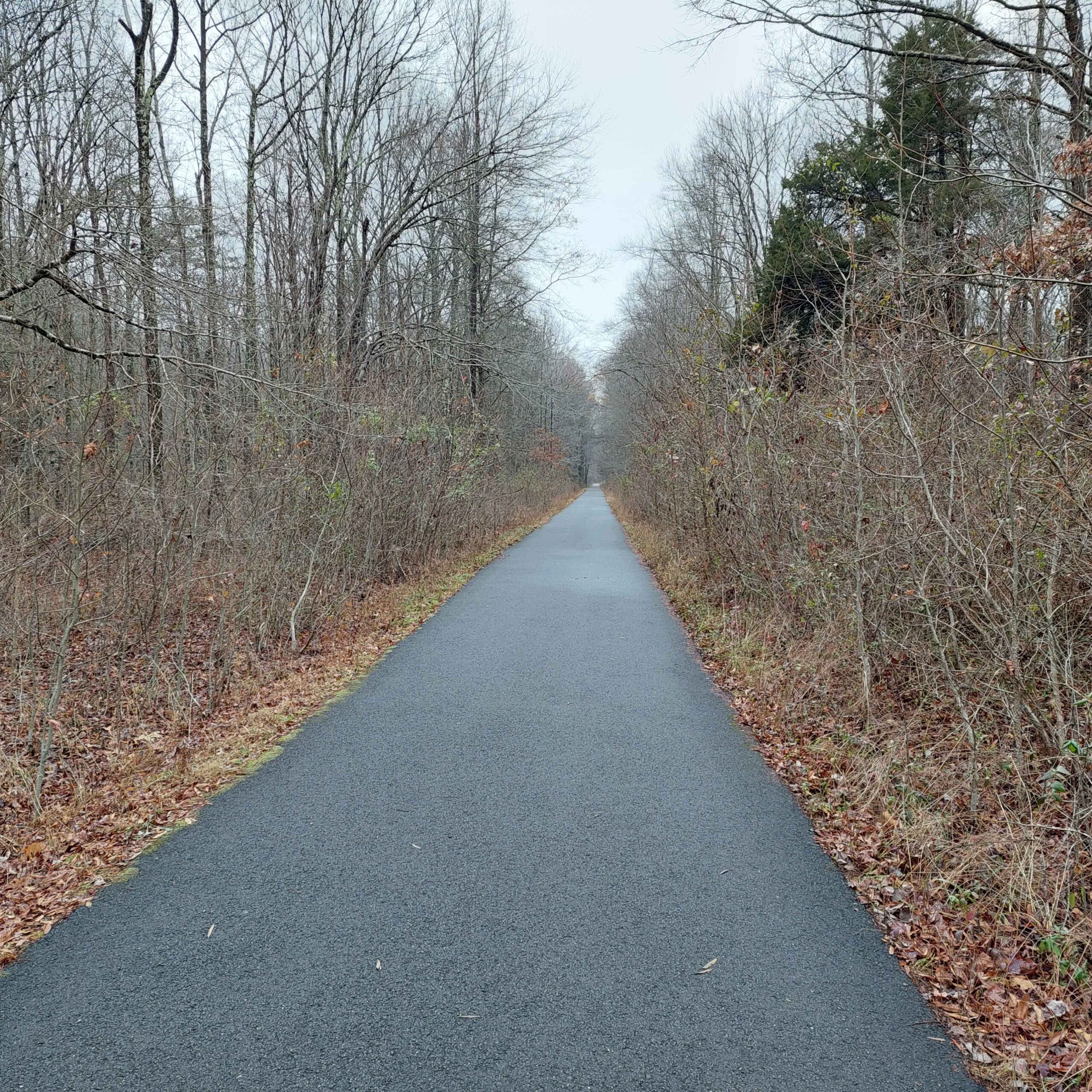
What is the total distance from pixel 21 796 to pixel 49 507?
→ 76.9 inches

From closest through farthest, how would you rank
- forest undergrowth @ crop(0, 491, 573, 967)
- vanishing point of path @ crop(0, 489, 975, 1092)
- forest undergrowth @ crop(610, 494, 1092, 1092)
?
1. vanishing point of path @ crop(0, 489, 975, 1092)
2. forest undergrowth @ crop(610, 494, 1092, 1092)
3. forest undergrowth @ crop(0, 491, 573, 967)

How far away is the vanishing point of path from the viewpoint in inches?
97.1

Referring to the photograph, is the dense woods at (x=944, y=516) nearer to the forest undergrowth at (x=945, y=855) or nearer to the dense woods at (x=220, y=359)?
the forest undergrowth at (x=945, y=855)

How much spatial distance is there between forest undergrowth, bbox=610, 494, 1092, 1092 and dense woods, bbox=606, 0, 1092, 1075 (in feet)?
0.05

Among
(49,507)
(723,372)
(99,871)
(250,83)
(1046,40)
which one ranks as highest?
(250,83)

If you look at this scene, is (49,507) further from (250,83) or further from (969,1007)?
(250,83)

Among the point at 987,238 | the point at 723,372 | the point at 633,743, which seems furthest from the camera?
the point at 723,372

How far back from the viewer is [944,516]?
4.84 m

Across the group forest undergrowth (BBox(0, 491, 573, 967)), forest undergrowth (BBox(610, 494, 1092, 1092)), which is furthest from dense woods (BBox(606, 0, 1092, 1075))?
forest undergrowth (BBox(0, 491, 573, 967))

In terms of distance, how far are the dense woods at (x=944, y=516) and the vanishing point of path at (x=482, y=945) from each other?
1.54ft

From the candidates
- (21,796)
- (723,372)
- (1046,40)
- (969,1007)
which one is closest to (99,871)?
(21,796)

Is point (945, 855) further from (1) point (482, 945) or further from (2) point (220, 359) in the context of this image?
(2) point (220, 359)

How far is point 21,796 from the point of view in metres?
4.64

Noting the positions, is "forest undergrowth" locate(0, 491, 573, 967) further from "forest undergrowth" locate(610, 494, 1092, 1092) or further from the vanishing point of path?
"forest undergrowth" locate(610, 494, 1092, 1092)
